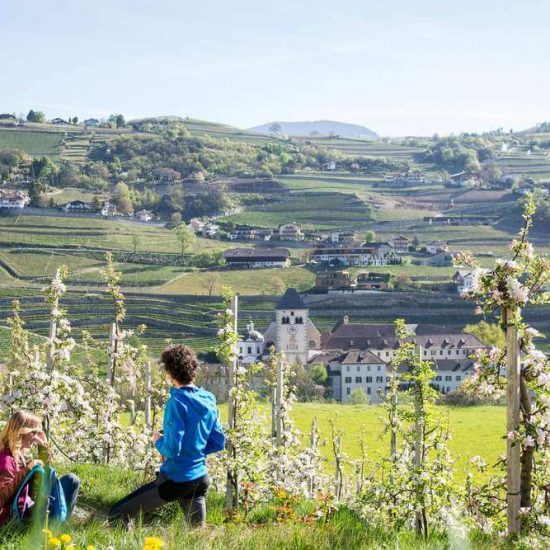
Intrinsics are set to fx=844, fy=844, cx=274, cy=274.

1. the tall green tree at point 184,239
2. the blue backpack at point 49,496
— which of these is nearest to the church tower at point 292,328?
the tall green tree at point 184,239

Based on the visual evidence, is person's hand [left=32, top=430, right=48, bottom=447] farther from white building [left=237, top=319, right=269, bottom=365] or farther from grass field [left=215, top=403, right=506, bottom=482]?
white building [left=237, top=319, right=269, bottom=365]

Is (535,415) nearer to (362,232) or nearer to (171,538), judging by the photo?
(171,538)

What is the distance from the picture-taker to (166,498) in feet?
21.2

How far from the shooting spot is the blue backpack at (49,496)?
5941 millimetres

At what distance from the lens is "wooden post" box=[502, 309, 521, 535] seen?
6.64 meters

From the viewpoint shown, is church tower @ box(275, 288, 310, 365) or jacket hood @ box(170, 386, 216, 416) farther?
church tower @ box(275, 288, 310, 365)

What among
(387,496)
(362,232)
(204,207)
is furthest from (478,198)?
(387,496)

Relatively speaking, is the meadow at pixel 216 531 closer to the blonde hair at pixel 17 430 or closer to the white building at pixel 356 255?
the blonde hair at pixel 17 430

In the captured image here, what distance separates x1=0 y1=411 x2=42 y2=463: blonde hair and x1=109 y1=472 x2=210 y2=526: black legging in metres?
0.92

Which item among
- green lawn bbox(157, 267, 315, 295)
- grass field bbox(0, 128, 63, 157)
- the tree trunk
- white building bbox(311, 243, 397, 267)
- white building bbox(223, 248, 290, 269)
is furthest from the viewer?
grass field bbox(0, 128, 63, 157)

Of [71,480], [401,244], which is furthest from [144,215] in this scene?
[71,480]

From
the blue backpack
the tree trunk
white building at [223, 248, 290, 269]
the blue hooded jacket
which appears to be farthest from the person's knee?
white building at [223, 248, 290, 269]

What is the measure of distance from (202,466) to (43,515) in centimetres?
125

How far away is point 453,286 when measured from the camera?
82.9 meters
